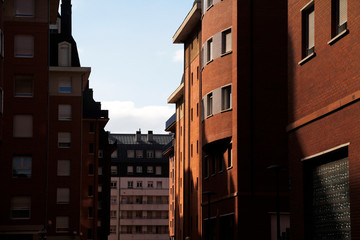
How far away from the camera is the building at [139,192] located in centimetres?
15488

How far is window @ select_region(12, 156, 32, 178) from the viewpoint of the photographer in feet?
184

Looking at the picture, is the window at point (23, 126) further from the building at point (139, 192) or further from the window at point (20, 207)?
the building at point (139, 192)

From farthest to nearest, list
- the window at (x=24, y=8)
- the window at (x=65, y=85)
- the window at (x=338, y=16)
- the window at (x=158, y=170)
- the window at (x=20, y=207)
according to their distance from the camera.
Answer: the window at (x=158, y=170) → the window at (x=65, y=85) → the window at (x=24, y=8) → the window at (x=20, y=207) → the window at (x=338, y=16)

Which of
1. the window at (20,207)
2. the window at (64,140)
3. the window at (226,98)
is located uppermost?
the window at (64,140)

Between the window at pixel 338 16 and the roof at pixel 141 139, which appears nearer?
the window at pixel 338 16

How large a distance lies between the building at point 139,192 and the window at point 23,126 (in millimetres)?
97159

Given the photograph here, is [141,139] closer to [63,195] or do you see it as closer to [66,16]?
[66,16]

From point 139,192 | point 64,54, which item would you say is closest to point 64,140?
point 64,54

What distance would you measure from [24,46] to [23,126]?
232 inches

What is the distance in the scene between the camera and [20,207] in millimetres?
55906

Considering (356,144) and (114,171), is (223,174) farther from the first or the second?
(114,171)

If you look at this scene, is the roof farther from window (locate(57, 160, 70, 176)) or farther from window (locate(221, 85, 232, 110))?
window (locate(221, 85, 232, 110))

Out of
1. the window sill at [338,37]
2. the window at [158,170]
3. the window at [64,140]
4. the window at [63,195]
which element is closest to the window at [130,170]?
the window at [158,170]

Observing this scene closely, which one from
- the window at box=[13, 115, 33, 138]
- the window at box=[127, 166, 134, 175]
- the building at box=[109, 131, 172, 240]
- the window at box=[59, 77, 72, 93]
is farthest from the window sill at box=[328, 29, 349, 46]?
the window at box=[127, 166, 134, 175]
